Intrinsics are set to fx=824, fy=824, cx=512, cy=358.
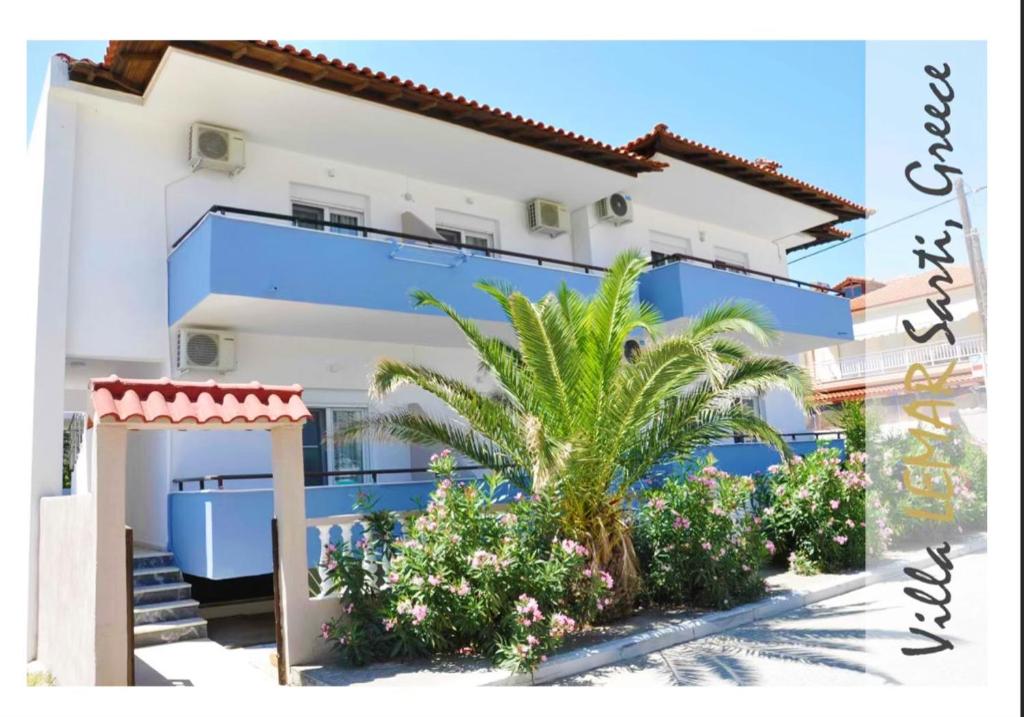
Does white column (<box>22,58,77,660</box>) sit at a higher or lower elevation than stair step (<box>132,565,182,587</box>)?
higher

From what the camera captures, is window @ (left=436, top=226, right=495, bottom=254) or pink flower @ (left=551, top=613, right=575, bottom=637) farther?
window @ (left=436, top=226, right=495, bottom=254)

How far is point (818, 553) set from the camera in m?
11.9

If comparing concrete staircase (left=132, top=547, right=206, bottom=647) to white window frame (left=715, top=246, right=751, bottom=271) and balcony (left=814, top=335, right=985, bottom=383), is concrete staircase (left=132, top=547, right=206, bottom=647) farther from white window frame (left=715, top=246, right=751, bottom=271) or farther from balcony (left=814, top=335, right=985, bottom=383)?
balcony (left=814, top=335, right=985, bottom=383)

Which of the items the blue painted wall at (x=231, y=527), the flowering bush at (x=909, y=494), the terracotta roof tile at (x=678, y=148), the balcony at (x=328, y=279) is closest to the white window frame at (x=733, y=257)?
the terracotta roof tile at (x=678, y=148)

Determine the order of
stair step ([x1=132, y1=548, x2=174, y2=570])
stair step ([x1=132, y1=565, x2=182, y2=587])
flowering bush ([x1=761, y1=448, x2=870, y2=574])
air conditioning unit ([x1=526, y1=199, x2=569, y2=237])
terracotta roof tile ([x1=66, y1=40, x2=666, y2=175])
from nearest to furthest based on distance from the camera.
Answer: terracotta roof tile ([x1=66, y1=40, x2=666, y2=175]) < stair step ([x1=132, y1=565, x2=182, y2=587]) < stair step ([x1=132, y1=548, x2=174, y2=570]) < flowering bush ([x1=761, y1=448, x2=870, y2=574]) < air conditioning unit ([x1=526, y1=199, x2=569, y2=237])

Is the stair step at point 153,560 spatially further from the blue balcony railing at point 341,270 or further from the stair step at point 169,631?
the blue balcony railing at point 341,270

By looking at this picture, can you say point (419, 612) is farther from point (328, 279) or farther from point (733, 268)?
point (733, 268)

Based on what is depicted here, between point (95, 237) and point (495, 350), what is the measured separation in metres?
5.82

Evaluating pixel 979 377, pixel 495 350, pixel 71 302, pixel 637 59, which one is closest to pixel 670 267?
pixel 637 59

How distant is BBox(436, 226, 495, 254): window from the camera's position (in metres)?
14.6

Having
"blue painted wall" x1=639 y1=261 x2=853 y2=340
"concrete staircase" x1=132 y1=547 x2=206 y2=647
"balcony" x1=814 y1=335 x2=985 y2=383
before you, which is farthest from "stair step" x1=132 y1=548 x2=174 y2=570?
"balcony" x1=814 y1=335 x2=985 y2=383

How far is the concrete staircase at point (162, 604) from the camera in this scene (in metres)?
9.51

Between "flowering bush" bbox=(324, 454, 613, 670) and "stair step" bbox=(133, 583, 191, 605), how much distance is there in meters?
3.21
